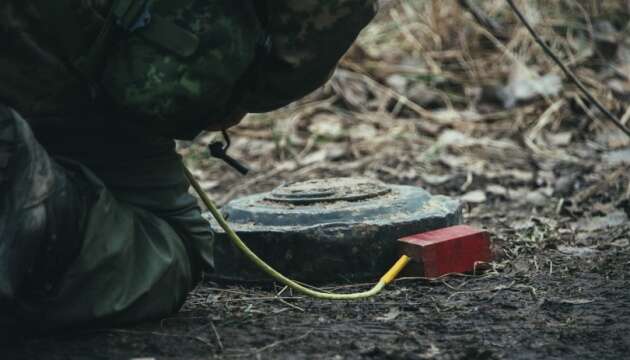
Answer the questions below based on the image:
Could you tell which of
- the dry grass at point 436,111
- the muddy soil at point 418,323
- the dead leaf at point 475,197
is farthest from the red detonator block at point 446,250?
the dry grass at point 436,111

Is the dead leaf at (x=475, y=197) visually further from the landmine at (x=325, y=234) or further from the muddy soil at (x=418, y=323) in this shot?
the landmine at (x=325, y=234)

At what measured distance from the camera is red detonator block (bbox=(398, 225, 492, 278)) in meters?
2.52

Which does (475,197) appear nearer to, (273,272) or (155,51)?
(273,272)

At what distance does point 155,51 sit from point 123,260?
418 millimetres

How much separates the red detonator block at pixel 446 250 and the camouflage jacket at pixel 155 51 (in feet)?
2.13

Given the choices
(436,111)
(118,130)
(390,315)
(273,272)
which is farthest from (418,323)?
(436,111)

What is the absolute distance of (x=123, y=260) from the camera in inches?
79.3

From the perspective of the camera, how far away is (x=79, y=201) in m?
1.95

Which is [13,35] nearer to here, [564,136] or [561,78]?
[564,136]

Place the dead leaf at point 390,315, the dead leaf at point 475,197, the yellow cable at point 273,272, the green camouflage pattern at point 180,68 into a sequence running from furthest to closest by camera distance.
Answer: the dead leaf at point 475,197 < the yellow cable at point 273,272 < the dead leaf at point 390,315 < the green camouflage pattern at point 180,68

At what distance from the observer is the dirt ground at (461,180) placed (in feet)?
6.51

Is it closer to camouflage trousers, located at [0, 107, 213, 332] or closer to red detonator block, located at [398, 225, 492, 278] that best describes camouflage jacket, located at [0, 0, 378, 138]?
camouflage trousers, located at [0, 107, 213, 332]

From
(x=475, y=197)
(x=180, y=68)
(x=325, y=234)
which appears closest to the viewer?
(x=180, y=68)

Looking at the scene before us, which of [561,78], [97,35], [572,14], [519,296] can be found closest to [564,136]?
[561,78]
